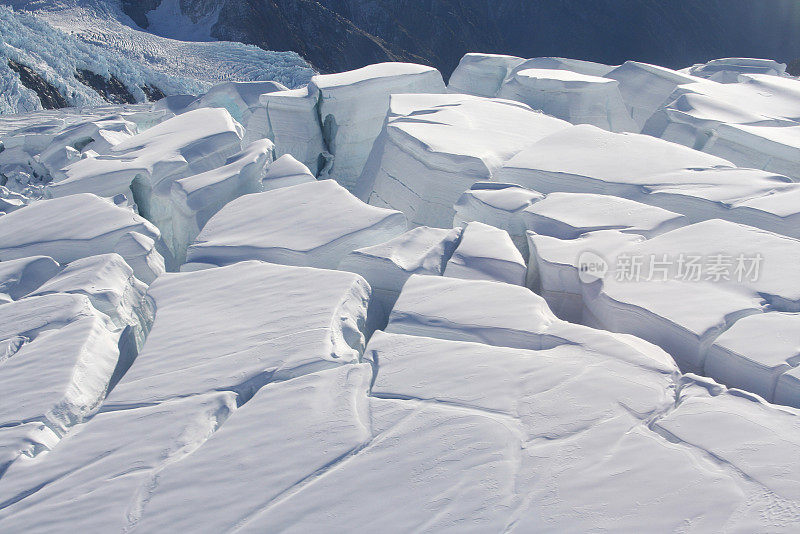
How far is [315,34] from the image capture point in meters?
27.2

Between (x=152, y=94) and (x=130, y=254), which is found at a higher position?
(x=130, y=254)

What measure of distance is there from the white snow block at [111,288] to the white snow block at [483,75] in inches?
142

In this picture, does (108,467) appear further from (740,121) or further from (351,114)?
(740,121)

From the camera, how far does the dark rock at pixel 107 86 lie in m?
11.7

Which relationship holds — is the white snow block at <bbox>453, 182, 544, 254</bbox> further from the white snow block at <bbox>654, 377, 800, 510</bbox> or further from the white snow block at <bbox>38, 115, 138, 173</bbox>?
the white snow block at <bbox>38, 115, 138, 173</bbox>

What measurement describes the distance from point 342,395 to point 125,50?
17.3m

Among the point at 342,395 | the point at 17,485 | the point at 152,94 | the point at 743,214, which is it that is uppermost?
the point at 743,214

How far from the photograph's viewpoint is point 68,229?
276cm

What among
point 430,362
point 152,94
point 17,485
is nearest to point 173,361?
point 17,485

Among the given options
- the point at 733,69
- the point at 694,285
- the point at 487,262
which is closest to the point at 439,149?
the point at 487,262

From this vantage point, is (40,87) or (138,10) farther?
(138,10)

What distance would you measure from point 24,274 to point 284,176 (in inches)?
48.1

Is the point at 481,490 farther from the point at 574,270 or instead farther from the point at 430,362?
the point at 574,270

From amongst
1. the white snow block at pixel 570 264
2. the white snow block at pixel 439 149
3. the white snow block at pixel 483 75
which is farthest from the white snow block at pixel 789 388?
the white snow block at pixel 483 75
